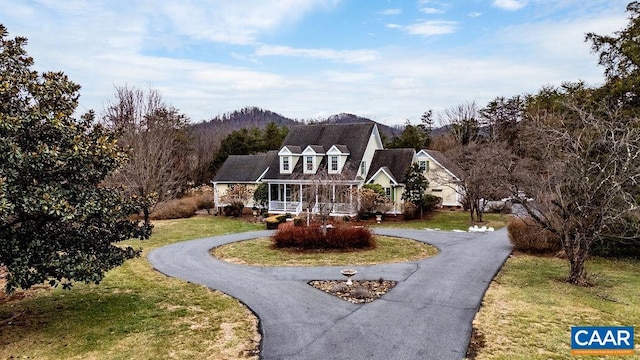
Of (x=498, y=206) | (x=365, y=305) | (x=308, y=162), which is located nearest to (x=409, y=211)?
(x=308, y=162)

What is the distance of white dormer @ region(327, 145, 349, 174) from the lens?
96.5 ft

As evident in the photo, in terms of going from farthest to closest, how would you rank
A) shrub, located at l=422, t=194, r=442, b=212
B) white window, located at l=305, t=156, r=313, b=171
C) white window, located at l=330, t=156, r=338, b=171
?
white window, located at l=305, t=156, r=313, b=171
white window, located at l=330, t=156, r=338, b=171
shrub, located at l=422, t=194, r=442, b=212

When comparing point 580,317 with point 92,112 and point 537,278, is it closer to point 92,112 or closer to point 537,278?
point 537,278

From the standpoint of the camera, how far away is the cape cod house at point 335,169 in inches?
1140

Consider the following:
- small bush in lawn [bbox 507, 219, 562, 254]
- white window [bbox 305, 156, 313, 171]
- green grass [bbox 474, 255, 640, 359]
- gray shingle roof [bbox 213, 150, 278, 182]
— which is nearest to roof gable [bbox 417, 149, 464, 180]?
white window [bbox 305, 156, 313, 171]

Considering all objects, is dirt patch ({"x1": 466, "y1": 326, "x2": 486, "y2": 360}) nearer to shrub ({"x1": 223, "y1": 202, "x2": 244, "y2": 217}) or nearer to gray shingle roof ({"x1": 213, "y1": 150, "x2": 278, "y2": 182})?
shrub ({"x1": 223, "y1": 202, "x2": 244, "y2": 217})

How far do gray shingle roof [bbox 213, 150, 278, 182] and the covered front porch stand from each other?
3208mm

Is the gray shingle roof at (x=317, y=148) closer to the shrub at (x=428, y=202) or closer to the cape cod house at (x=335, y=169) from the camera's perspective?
the cape cod house at (x=335, y=169)

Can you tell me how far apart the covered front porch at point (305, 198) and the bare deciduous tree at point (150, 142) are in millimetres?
7700

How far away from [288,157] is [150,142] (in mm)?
9831

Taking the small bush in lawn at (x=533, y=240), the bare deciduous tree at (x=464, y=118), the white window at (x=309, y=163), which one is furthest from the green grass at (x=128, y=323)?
the bare deciduous tree at (x=464, y=118)

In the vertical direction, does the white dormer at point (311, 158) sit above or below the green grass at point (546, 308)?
above

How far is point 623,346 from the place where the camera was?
26.1 ft

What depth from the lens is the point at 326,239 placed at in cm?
1812
